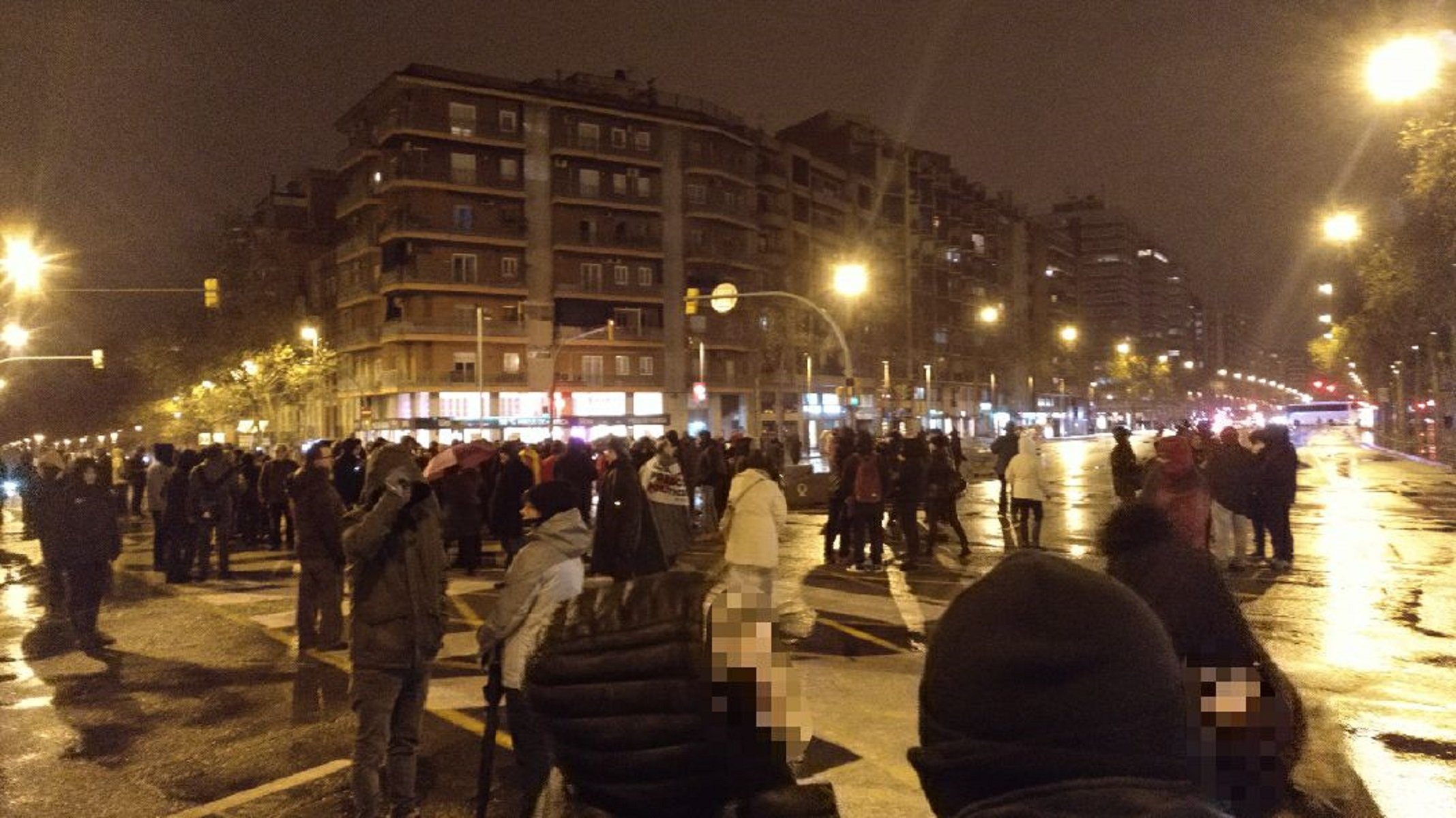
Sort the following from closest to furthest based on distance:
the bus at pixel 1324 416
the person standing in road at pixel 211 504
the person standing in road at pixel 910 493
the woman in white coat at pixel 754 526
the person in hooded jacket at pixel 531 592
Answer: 1. the person in hooded jacket at pixel 531 592
2. the woman in white coat at pixel 754 526
3. the person standing in road at pixel 211 504
4. the person standing in road at pixel 910 493
5. the bus at pixel 1324 416

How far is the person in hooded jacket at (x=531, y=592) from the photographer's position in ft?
15.3

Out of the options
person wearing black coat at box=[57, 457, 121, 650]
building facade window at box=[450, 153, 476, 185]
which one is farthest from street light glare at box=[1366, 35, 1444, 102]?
building facade window at box=[450, 153, 476, 185]

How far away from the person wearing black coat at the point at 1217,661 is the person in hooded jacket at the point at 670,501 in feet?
26.8

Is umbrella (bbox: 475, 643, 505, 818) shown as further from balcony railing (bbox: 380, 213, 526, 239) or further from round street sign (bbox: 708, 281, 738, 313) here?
balcony railing (bbox: 380, 213, 526, 239)

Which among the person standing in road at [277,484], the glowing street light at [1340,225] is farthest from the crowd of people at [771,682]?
the glowing street light at [1340,225]

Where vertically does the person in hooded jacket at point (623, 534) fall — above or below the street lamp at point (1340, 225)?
below

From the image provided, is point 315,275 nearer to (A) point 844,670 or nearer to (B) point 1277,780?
(A) point 844,670

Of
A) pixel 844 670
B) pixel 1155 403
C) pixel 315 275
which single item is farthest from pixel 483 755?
pixel 1155 403

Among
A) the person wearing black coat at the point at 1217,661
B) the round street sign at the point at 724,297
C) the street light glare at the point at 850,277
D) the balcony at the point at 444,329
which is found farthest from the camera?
the balcony at the point at 444,329

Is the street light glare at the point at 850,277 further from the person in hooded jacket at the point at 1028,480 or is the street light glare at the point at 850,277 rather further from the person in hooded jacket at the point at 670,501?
the person in hooded jacket at the point at 670,501

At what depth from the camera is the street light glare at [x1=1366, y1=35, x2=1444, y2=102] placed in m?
9.45

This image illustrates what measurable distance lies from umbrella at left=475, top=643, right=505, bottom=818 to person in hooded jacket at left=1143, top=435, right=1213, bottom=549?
21.7 ft

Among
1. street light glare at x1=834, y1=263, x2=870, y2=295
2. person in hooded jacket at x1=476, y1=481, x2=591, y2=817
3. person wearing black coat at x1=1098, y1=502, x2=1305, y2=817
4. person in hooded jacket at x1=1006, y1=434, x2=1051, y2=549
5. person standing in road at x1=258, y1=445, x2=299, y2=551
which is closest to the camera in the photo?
person wearing black coat at x1=1098, y1=502, x2=1305, y2=817

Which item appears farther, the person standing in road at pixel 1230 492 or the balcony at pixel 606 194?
the balcony at pixel 606 194
